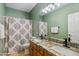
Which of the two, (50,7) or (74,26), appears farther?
(50,7)

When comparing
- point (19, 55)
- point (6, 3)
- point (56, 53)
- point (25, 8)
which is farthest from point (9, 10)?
point (56, 53)

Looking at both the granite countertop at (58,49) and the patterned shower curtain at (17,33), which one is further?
the patterned shower curtain at (17,33)

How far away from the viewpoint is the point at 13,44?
78.4 inches

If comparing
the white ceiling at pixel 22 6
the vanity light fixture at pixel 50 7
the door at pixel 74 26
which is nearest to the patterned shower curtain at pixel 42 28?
the vanity light fixture at pixel 50 7

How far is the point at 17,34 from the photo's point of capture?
6.68ft

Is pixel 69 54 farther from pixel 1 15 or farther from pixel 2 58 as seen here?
pixel 1 15

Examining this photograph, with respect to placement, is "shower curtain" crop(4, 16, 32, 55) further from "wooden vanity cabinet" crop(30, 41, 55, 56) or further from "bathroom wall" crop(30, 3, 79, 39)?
"bathroom wall" crop(30, 3, 79, 39)

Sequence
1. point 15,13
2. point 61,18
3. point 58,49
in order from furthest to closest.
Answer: point 15,13 → point 61,18 → point 58,49

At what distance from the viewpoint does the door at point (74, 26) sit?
1456 millimetres

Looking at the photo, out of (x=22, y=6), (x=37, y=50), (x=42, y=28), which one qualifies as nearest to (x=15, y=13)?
(x=22, y=6)

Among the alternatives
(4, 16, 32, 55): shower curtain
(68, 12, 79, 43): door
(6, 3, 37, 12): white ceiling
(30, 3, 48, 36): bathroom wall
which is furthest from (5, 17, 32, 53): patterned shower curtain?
(68, 12, 79, 43): door

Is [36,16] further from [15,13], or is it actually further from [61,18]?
[61,18]

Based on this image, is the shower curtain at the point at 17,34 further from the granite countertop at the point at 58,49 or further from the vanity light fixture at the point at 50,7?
the vanity light fixture at the point at 50,7

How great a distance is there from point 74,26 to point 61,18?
11.1 inches
